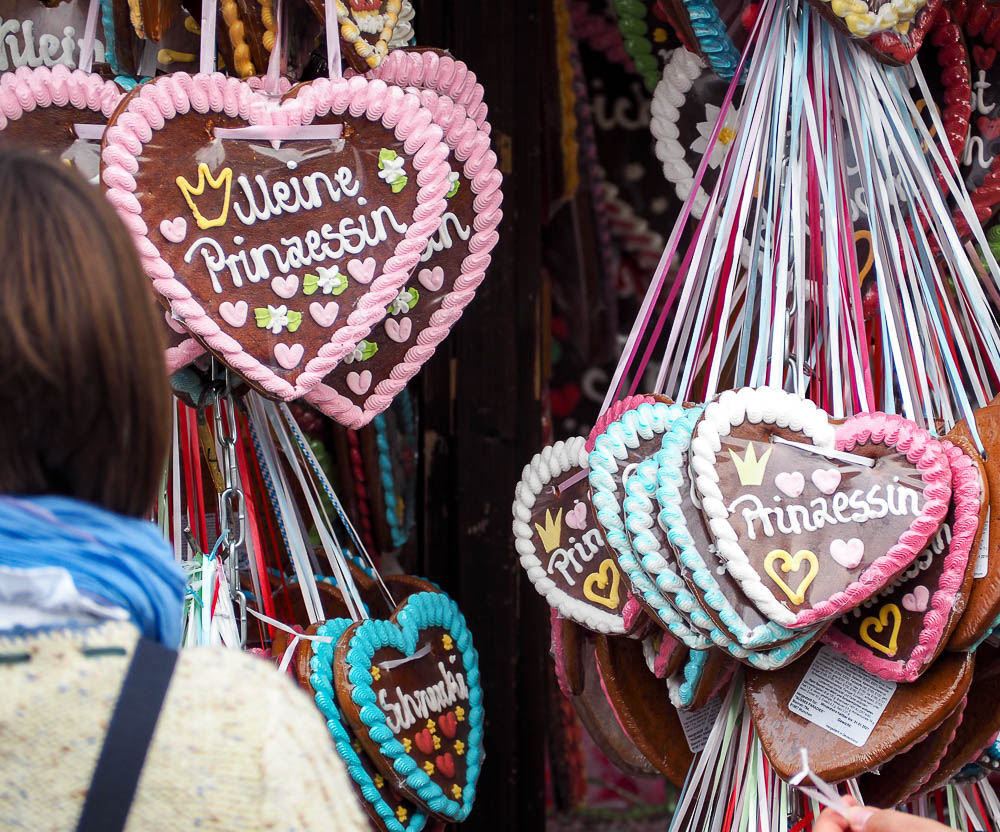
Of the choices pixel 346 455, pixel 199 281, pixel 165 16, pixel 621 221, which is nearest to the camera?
pixel 199 281

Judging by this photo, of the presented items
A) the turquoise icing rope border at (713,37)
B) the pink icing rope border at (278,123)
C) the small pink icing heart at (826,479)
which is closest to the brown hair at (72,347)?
the pink icing rope border at (278,123)

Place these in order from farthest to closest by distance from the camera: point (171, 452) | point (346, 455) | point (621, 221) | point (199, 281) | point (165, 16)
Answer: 1. point (621, 221)
2. point (346, 455)
3. point (171, 452)
4. point (165, 16)
5. point (199, 281)

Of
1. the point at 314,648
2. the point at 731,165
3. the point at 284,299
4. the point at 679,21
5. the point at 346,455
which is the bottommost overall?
the point at 314,648

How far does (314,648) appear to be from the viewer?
3.42ft

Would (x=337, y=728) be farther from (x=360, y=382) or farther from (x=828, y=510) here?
(x=828, y=510)

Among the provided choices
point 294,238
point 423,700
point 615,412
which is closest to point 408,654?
point 423,700

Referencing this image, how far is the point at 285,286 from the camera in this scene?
93 cm

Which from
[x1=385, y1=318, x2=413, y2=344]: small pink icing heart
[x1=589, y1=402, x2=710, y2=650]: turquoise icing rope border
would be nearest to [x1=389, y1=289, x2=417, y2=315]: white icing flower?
[x1=385, y1=318, x2=413, y2=344]: small pink icing heart

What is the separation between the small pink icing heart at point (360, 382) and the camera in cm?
101

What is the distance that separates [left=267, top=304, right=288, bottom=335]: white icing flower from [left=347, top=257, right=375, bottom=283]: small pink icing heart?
7 cm

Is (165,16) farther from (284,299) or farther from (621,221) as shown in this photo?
(621,221)

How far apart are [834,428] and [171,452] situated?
0.65m

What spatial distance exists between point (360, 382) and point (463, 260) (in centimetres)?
15

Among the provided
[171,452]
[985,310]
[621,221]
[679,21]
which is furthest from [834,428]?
[621,221]
